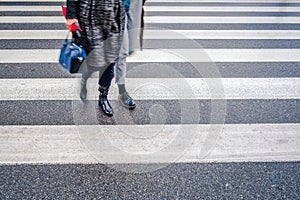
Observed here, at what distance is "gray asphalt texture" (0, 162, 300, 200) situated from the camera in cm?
235

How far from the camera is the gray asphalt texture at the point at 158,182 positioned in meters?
2.35

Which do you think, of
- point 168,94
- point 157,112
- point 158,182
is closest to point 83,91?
point 157,112

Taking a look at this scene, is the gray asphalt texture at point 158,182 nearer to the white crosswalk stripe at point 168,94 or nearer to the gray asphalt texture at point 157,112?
the white crosswalk stripe at point 168,94

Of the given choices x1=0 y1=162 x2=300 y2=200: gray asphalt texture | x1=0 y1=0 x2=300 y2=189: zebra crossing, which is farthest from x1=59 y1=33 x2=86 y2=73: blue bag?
x1=0 y1=162 x2=300 y2=200: gray asphalt texture

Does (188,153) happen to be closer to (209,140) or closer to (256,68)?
(209,140)

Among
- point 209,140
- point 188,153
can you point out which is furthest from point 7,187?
point 209,140

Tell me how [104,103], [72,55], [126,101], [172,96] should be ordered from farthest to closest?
[172,96]
[126,101]
[104,103]
[72,55]

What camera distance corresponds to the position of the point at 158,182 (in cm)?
247

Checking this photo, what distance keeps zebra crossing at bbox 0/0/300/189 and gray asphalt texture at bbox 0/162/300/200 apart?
11 cm

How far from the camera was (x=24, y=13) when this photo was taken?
6508mm

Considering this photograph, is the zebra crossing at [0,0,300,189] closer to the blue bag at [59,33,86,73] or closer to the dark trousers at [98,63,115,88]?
the dark trousers at [98,63,115,88]

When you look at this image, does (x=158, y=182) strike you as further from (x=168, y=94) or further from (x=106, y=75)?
(x=168, y=94)

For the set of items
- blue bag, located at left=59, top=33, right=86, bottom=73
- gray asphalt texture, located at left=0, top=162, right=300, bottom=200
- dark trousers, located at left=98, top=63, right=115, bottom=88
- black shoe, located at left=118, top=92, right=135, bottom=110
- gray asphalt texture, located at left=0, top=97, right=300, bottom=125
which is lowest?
gray asphalt texture, located at left=0, top=162, right=300, bottom=200

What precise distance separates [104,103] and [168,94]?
2.65 feet
